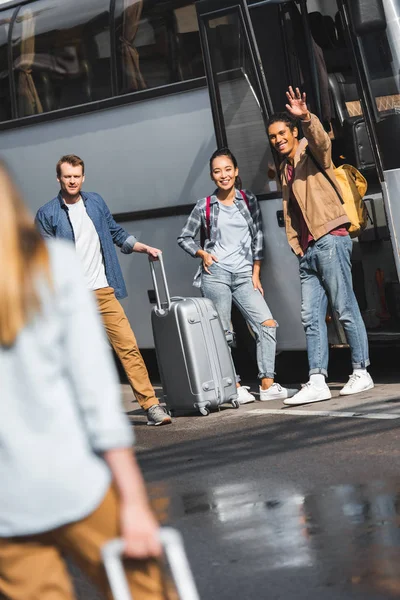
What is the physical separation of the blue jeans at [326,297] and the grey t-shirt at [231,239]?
0.65 meters

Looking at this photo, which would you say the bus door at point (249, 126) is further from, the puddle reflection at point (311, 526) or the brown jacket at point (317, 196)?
the puddle reflection at point (311, 526)

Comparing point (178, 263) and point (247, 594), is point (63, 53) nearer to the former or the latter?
point (178, 263)

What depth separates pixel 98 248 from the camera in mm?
9383

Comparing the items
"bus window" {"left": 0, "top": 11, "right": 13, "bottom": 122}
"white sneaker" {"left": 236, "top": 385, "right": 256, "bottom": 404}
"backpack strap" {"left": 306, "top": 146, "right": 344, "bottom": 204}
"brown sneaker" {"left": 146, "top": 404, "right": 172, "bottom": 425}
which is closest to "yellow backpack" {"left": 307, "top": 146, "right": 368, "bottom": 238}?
"backpack strap" {"left": 306, "top": 146, "right": 344, "bottom": 204}

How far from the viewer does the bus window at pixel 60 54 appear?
38.5 feet

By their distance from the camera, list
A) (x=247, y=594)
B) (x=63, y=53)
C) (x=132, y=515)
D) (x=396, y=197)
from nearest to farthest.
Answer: (x=132, y=515)
(x=247, y=594)
(x=396, y=197)
(x=63, y=53)

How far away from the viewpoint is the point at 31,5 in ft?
41.3

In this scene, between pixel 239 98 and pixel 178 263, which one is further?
pixel 178 263

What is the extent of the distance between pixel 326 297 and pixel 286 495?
330 cm

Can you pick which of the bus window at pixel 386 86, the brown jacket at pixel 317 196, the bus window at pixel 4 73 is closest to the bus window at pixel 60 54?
the bus window at pixel 4 73

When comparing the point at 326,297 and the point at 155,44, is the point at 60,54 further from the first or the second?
the point at 326,297

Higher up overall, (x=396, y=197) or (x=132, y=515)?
(x=396, y=197)

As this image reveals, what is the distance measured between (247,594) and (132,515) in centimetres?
242

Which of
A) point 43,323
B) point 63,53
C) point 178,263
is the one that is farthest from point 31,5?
point 43,323
